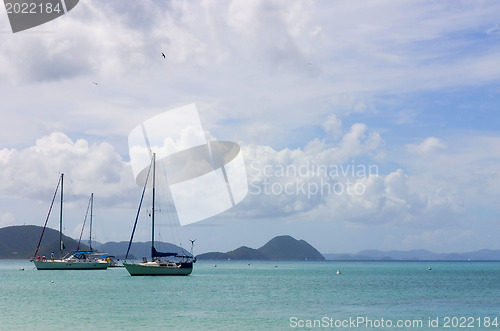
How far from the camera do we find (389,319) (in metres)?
44.8

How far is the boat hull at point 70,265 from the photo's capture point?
123062 millimetres

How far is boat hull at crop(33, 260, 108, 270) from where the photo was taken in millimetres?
123062

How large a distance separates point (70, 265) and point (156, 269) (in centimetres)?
4019

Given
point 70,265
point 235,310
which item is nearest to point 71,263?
point 70,265

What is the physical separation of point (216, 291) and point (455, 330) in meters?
37.4

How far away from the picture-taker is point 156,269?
90.1 meters

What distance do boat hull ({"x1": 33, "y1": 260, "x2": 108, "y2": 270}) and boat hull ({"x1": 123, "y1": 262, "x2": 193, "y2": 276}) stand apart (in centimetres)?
3449

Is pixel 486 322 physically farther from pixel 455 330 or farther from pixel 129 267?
pixel 129 267

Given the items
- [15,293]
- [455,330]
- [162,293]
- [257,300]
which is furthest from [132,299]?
[455,330]

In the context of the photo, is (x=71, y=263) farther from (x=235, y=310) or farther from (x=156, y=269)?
(x=235, y=310)

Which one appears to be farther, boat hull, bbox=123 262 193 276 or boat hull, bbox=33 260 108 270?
boat hull, bbox=33 260 108 270

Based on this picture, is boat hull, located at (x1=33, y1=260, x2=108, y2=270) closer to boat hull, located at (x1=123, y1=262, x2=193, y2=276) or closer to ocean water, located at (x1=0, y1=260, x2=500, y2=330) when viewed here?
boat hull, located at (x1=123, y1=262, x2=193, y2=276)

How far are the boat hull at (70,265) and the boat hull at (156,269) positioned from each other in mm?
34487

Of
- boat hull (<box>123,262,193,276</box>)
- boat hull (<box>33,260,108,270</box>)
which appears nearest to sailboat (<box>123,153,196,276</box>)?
boat hull (<box>123,262,193,276</box>)
